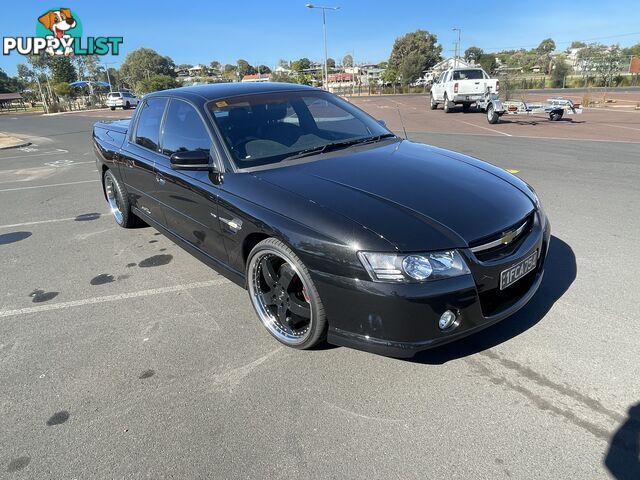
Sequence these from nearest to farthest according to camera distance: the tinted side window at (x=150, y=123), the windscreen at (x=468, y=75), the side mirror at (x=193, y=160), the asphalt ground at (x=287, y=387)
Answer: the asphalt ground at (x=287, y=387), the side mirror at (x=193, y=160), the tinted side window at (x=150, y=123), the windscreen at (x=468, y=75)

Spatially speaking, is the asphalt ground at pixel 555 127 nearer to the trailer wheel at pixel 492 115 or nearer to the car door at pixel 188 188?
the trailer wheel at pixel 492 115

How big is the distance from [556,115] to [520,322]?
15.6 meters

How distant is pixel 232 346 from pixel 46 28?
41386 mm

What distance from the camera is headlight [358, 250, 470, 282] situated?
2.28m

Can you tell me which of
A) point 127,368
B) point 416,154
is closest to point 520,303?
point 416,154

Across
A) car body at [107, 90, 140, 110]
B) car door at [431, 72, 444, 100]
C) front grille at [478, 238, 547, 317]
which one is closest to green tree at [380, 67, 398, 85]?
car body at [107, 90, 140, 110]

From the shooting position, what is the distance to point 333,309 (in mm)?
2510

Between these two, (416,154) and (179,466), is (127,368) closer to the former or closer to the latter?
(179,466)

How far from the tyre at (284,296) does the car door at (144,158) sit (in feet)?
5.38

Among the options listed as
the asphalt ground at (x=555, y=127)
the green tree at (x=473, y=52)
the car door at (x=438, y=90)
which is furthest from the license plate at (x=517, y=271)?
the green tree at (x=473, y=52)

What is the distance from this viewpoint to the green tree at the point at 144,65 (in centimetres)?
10175

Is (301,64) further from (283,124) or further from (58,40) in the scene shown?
(283,124)

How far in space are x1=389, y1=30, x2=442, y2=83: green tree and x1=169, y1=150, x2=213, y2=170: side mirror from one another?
76.8m

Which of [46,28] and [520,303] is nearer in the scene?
[520,303]
